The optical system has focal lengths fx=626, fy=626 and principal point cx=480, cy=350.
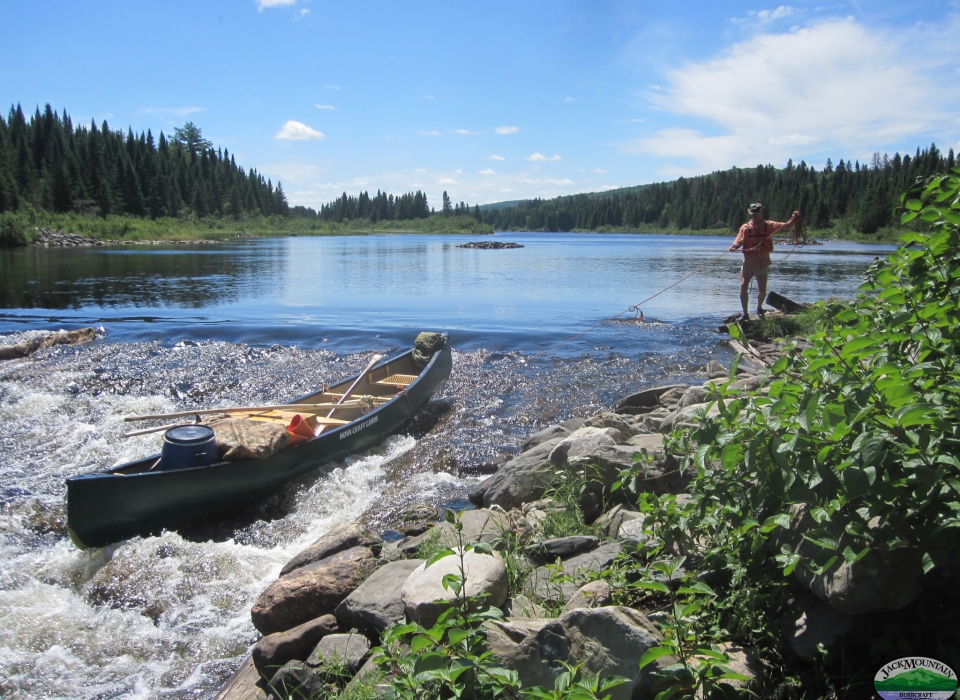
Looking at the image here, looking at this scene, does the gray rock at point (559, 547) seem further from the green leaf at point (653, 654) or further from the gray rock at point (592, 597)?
the green leaf at point (653, 654)

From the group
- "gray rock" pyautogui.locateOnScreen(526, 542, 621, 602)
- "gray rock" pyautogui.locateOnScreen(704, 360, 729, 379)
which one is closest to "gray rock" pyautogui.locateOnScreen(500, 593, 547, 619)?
"gray rock" pyautogui.locateOnScreen(526, 542, 621, 602)

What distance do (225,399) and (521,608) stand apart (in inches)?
393

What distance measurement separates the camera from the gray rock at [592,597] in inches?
138

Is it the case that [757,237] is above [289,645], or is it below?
above

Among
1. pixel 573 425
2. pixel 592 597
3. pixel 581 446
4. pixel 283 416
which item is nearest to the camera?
pixel 592 597

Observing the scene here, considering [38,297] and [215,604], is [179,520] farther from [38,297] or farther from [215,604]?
[38,297]

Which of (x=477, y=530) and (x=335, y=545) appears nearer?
(x=477, y=530)

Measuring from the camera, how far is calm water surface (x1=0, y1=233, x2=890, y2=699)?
522 cm

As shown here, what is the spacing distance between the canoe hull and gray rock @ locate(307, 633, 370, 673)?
3239 mm

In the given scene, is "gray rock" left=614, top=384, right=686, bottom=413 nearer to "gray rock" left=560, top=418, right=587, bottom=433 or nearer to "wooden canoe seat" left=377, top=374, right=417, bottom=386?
"gray rock" left=560, top=418, right=587, bottom=433

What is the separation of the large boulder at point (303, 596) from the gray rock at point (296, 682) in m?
0.67

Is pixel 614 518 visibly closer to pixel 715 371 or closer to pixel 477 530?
pixel 477 530

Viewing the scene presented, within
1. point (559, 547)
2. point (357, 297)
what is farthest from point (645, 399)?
point (357, 297)

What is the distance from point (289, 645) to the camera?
14.1ft
